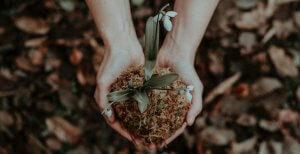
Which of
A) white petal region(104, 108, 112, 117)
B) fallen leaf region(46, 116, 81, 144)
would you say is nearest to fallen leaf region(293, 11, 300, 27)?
fallen leaf region(46, 116, 81, 144)

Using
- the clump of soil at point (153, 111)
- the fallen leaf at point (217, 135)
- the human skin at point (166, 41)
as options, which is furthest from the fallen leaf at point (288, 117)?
the clump of soil at point (153, 111)

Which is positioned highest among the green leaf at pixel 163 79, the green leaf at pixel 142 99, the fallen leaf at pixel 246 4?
the green leaf at pixel 163 79

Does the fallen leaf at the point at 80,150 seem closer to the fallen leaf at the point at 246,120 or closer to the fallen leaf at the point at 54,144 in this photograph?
the fallen leaf at the point at 54,144

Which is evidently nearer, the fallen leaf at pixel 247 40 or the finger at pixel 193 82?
the finger at pixel 193 82

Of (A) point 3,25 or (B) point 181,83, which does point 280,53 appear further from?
(A) point 3,25

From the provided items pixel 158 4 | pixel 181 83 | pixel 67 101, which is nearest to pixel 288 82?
pixel 158 4

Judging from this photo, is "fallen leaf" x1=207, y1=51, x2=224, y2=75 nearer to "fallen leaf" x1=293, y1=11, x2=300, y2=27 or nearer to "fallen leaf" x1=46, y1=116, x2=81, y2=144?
"fallen leaf" x1=293, y1=11, x2=300, y2=27

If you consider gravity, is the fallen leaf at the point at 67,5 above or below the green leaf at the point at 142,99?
below
